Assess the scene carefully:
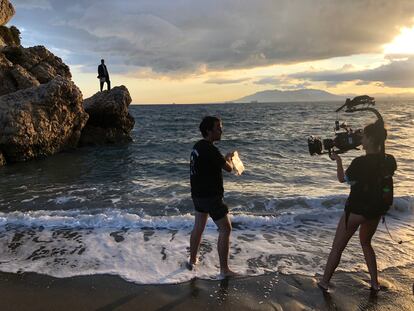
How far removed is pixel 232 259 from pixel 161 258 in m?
1.07

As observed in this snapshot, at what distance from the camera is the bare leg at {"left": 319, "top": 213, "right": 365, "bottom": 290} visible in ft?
15.3

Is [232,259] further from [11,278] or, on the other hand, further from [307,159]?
[307,159]

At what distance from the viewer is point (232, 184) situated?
12117 mm

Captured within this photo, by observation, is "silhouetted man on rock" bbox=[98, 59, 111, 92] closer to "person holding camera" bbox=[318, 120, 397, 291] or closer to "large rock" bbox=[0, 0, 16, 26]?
"large rock" bbox=[0, 0, 16, 26]

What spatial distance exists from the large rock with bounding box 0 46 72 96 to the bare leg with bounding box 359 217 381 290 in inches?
734

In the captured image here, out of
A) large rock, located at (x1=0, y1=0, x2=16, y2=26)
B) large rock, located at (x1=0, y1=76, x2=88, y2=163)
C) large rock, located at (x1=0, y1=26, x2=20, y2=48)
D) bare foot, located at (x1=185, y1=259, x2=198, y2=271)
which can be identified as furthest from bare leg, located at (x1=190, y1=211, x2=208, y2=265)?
large rock, located at (x1=0, y1=0, x2=16, y2=26)

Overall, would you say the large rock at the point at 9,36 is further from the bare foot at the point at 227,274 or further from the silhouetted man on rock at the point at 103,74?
the bare foot at the point at 227,274

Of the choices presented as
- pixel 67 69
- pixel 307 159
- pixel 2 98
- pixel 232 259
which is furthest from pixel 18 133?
pixel 232 259

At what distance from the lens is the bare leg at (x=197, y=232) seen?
5.37 metres

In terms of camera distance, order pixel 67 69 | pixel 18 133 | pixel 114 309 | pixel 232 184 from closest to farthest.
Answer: pixel 114 309, pixel 232 184, pixel 18 133, pixel 67 69

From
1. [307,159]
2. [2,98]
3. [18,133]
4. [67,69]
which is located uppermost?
[67,69]

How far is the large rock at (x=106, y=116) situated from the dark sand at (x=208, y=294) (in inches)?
707

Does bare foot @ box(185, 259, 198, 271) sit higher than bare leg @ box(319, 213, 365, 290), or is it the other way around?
bare leg @ box(319, 213, 365, 290)

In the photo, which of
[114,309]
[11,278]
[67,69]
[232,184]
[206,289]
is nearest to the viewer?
[114,309]
